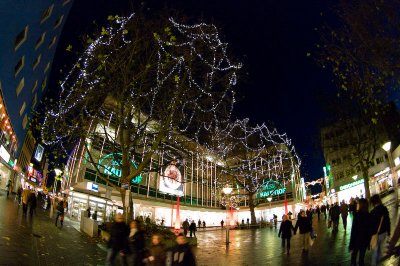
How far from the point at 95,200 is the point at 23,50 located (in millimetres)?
16966

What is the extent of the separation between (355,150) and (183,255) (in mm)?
39317

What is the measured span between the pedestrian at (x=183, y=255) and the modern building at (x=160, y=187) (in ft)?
25.4

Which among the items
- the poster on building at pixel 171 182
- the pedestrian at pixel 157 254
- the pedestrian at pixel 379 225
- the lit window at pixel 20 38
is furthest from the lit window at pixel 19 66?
the pedestrian at pixel 379 225

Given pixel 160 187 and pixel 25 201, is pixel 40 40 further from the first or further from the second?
pixel 160 187

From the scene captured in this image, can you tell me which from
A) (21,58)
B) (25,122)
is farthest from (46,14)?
(25,122)

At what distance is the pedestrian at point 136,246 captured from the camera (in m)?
7.43

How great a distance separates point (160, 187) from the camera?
4372 cm

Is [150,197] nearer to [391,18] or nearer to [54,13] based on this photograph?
[54,13]

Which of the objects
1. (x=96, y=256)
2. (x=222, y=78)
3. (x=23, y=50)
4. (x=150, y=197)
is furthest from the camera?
(x=150, y=197)

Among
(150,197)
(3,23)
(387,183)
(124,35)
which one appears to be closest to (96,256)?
(124,35)

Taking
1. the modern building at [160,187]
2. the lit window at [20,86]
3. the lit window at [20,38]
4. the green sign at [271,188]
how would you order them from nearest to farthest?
the modern building at [160,187]
the lit window at [20,38]
the lit window at [20,86]
the green sign at [271,188]

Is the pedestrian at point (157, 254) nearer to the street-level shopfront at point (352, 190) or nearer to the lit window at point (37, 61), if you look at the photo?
the lit window at point (37, 61)

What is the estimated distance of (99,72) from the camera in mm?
15492

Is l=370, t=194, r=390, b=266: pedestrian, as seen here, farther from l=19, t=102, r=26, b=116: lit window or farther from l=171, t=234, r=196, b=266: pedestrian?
l=19, t=102, r=26, b=116: lit window
